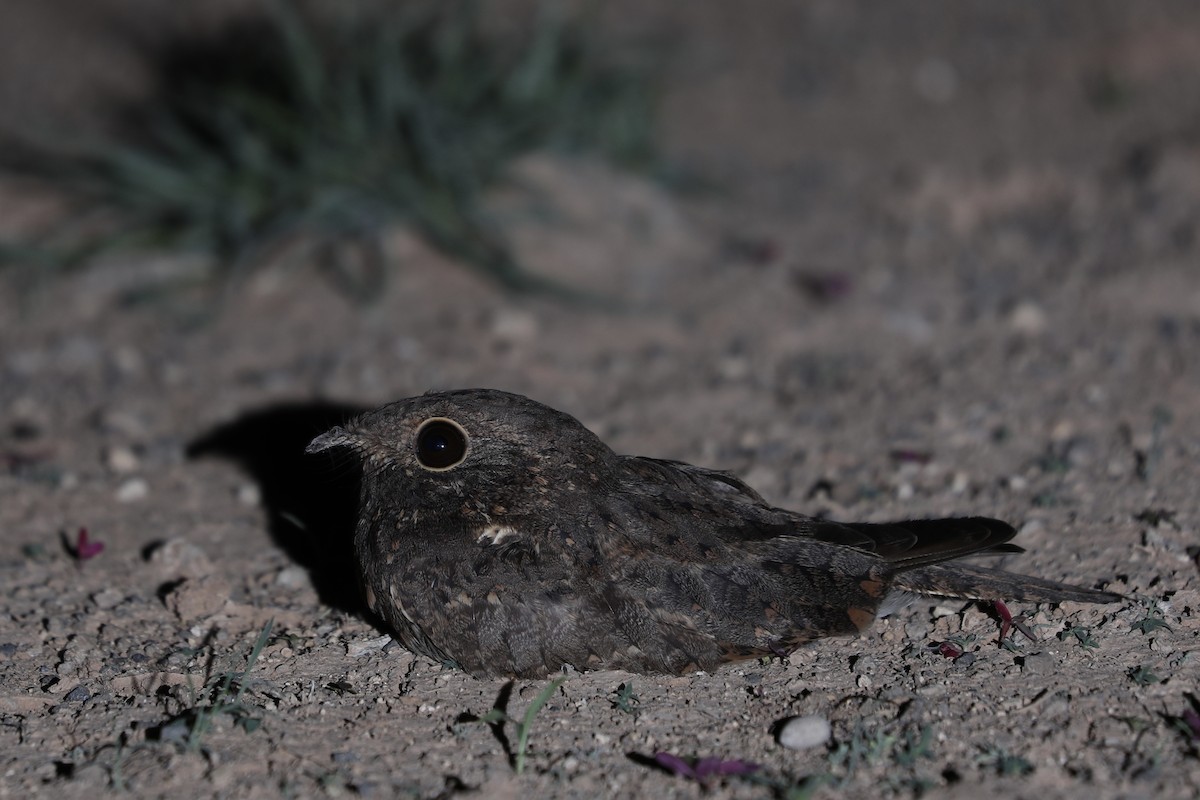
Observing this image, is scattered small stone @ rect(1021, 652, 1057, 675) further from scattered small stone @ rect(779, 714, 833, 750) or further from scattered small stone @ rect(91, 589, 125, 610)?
scattered small stone @ rect(91, 589, 125, 610)

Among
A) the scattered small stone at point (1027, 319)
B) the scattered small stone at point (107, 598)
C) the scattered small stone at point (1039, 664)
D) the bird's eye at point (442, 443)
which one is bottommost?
the scattered small stone at point (1039, 664)

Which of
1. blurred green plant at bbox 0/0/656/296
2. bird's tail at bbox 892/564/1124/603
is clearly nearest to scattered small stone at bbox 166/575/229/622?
bird's tail at bbox 892/564/1124/603

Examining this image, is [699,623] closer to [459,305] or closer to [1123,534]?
[1123,534]

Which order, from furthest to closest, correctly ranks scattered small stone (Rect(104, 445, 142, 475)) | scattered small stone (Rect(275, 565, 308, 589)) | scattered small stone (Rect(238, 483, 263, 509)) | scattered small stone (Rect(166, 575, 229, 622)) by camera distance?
scattered small stone (Rect(104, 445, 142, 475)) → scattered small stone (Rect(238, 483, 263, 509)) → scattered small stone (Rect(275, 565, 308, 589)) → scattered small stone (Rect(166, 575, 229, 622))

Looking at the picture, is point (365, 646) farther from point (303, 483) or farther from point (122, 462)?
point (122, 462)

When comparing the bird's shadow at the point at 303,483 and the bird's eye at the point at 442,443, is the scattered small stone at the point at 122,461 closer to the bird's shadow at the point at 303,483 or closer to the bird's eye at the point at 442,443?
the bird's shadow at the point at 303,483

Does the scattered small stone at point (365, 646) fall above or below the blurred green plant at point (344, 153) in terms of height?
below

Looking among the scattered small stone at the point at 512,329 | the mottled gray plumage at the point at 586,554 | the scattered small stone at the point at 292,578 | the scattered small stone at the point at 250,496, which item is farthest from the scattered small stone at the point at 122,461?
the scattered small stone at the point at 512,329

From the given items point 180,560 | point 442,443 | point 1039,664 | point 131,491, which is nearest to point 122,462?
point 131,491
